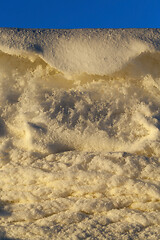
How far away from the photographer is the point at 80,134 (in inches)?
55.9

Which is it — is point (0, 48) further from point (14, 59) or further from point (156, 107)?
point (156, 107)

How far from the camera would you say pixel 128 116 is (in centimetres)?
147

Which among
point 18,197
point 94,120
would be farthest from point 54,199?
point 94,120

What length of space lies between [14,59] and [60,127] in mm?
469

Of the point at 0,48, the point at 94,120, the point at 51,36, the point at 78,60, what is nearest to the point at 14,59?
the point at 0,48

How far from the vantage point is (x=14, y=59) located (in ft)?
5.15

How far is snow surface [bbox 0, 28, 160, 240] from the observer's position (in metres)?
1.22

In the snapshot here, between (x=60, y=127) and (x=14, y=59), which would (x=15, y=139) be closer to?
(x=60, y=127)

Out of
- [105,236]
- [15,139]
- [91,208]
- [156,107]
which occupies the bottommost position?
[105,236]

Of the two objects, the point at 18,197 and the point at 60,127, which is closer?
the point at 18,197

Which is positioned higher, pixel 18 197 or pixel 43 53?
pixel 43 53

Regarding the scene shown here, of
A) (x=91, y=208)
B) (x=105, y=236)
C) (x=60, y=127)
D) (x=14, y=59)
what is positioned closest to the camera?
(x=105, y=236)

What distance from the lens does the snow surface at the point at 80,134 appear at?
1223 mm

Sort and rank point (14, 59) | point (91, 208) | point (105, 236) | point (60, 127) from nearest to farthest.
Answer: point (105, 236), point (91, 208), point (60, 127), point (14, 59)
